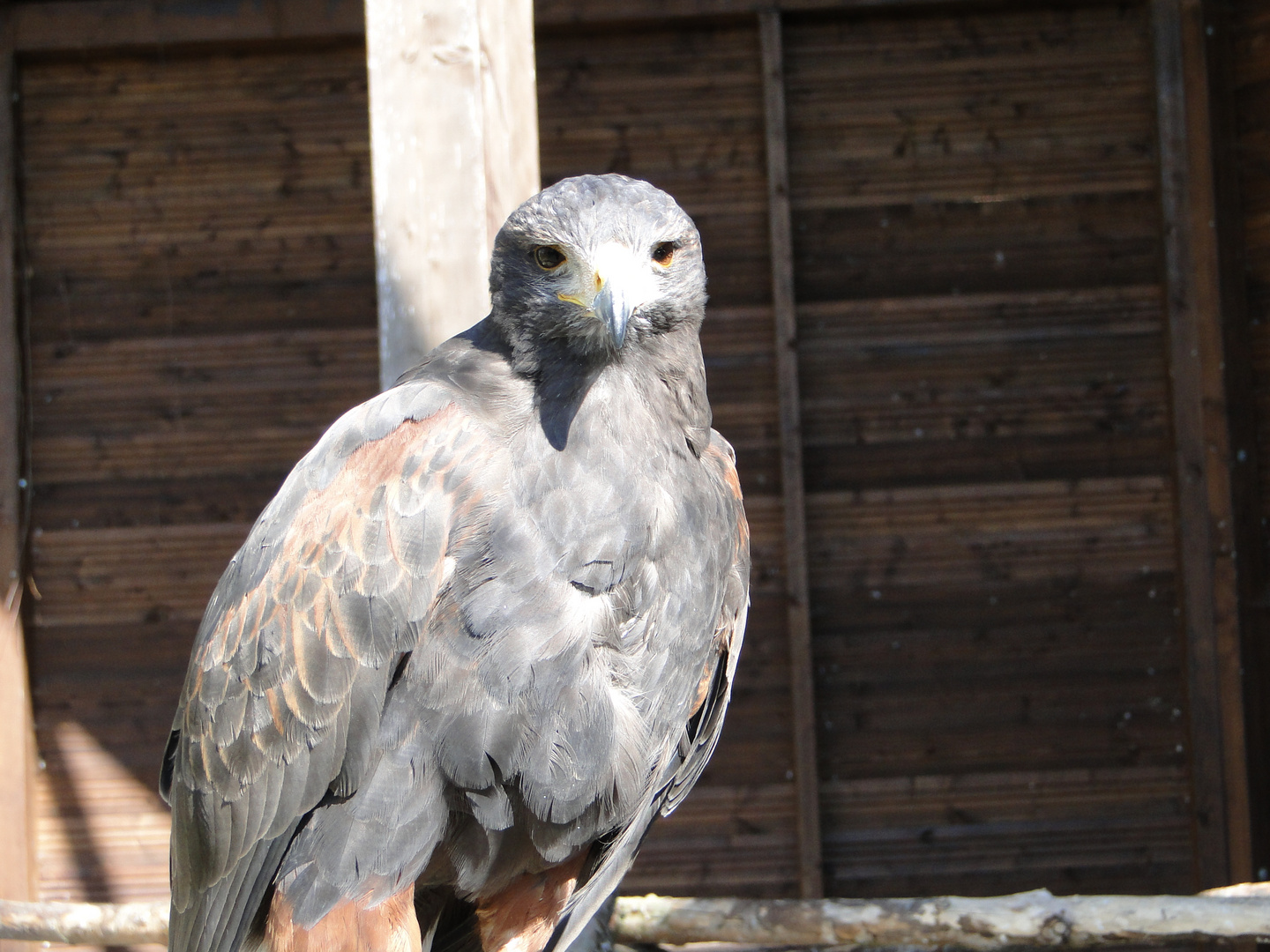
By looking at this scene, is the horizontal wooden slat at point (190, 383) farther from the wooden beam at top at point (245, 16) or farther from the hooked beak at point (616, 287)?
the hooked beak at point (616, 287)

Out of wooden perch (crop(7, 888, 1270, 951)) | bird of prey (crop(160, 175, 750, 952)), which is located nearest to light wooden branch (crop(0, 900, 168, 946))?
wooden perch (crop(7, 888, 1270, 951))

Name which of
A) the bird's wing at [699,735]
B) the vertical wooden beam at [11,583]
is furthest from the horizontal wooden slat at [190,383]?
the bird's wing at [699,735]

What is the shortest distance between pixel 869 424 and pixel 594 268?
11.1ft

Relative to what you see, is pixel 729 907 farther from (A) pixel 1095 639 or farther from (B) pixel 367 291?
(B) pixel 367 291

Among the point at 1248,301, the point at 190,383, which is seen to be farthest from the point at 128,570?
the point at 1248,301

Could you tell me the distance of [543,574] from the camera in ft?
5.35

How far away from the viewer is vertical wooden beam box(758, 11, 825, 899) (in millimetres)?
4578

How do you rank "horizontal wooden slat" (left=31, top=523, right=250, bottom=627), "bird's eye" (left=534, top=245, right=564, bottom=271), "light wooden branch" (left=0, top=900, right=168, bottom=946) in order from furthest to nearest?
1. "horizontal wooden slat" (left=31, top=523, right=250, bottom=627)
2. "light wooden branch" (left=0, top=900, right=168, bottom=946)
3. "bird's eye" (left=534, top=245, right=564, bottom=271)

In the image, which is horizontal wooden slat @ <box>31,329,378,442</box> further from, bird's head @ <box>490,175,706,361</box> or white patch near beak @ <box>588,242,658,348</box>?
white patch near beak @ <box>588,242,658,348</box>

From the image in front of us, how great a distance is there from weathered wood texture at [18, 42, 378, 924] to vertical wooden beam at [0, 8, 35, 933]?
0.32 feet

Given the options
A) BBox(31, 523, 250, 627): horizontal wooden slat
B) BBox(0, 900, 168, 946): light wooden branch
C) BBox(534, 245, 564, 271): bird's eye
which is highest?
BBox(534, 245, 564, 271): bird's eye

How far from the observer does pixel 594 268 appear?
5.08 feet

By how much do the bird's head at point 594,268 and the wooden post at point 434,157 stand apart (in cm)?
17

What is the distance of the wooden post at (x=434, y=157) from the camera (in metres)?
1.82
